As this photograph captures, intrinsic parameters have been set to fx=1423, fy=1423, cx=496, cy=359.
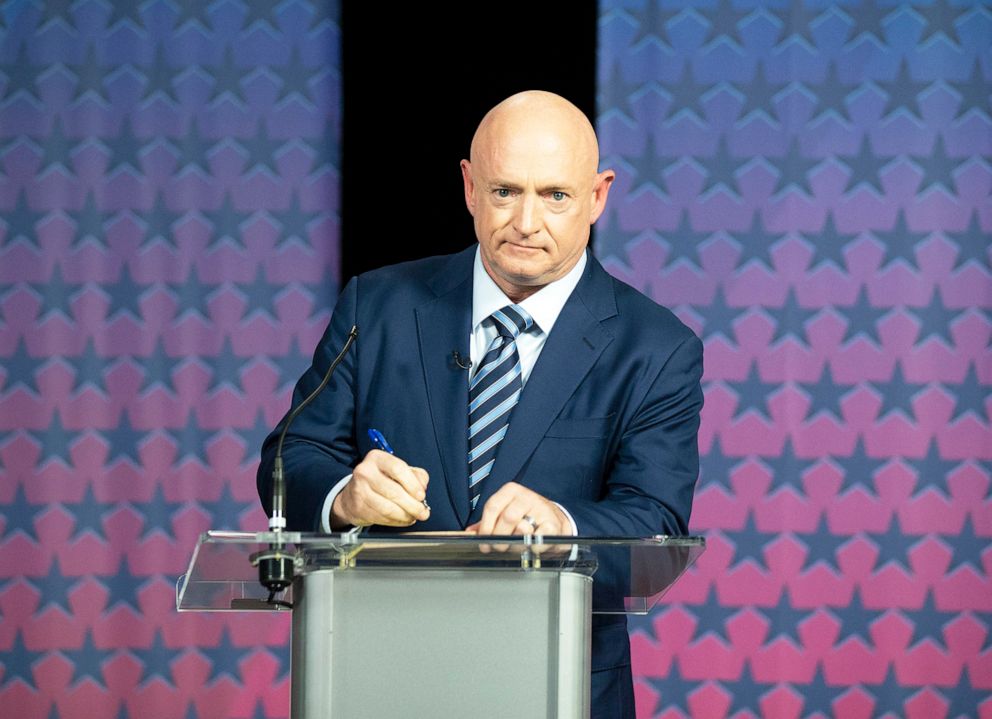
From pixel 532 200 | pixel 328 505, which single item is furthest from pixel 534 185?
pixel 328 505

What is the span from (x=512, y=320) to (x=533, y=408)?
189 millimetres

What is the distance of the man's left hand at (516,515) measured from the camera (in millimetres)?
1658

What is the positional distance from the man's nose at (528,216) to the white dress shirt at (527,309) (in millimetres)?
116

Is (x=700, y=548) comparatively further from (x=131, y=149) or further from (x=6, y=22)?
(x=6, y=22)

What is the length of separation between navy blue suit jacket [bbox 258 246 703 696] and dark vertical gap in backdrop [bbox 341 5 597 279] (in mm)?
1475

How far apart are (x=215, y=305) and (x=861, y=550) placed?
188cm

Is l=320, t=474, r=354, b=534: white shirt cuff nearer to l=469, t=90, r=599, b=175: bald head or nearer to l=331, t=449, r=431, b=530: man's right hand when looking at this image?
l=331, t=449, r=431, b=530: man's right hand

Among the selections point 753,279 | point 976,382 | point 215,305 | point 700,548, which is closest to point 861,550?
point 976,382

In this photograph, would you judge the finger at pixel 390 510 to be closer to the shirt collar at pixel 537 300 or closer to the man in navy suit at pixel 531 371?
the man in navy suit at pixel 531 371

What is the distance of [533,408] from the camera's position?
6.79ft

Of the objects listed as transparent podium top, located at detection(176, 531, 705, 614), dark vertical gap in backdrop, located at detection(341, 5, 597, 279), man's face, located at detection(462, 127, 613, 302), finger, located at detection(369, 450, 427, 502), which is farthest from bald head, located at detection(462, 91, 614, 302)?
dark vertical gap in backdrop, located at detection(341, 5, 597, 279)

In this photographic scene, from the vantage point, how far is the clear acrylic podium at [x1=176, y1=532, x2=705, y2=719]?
1458 mm

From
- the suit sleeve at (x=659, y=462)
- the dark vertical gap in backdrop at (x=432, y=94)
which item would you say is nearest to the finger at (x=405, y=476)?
the suit sleeve at (x=659, y=462)

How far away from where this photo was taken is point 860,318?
12.6ft
